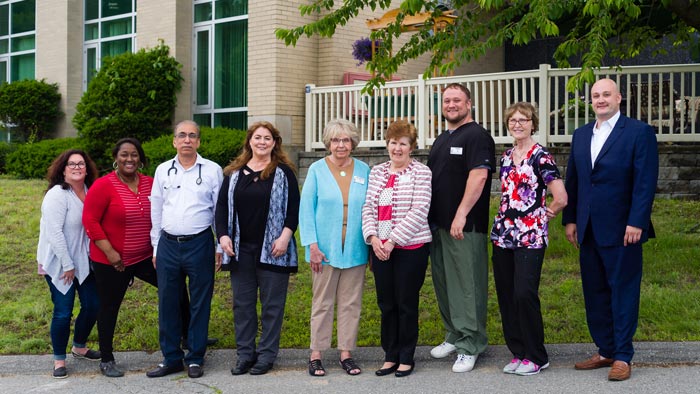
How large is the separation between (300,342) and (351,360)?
0.81 meters

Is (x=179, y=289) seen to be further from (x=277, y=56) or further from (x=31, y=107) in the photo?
(x=31, y=107)

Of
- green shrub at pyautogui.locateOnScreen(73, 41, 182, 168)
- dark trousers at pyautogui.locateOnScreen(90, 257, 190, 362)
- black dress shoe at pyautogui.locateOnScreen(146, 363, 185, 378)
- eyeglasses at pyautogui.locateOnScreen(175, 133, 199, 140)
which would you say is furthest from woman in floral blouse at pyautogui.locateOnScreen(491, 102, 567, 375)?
green shrub at pyautogui.locateOnScreen(73, 41, 182, 168)

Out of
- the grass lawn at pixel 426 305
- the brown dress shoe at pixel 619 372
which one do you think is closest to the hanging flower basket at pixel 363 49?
the grass lawn at pixel 426 305

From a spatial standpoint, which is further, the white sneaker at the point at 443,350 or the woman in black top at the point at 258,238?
the white sneaker at the point at 443,350

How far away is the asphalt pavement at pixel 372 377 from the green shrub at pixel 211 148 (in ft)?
24.8

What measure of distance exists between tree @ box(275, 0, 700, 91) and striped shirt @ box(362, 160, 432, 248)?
1742mm

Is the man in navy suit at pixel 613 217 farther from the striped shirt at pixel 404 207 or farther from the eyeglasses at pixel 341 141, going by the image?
the eyeglasses at pixel 341 141

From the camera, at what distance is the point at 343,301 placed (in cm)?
592

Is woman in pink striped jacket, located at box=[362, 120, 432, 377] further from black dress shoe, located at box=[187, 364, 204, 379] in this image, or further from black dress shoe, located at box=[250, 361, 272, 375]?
black dress shoe, located at box=[187, 364, 204, 379]

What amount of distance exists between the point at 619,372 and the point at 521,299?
78cm

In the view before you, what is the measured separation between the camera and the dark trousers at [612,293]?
5.55m

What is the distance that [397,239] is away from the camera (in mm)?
5637

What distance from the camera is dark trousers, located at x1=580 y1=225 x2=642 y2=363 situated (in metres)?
5.55

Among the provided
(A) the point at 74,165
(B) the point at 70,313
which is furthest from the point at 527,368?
(A) the point at 74,165
